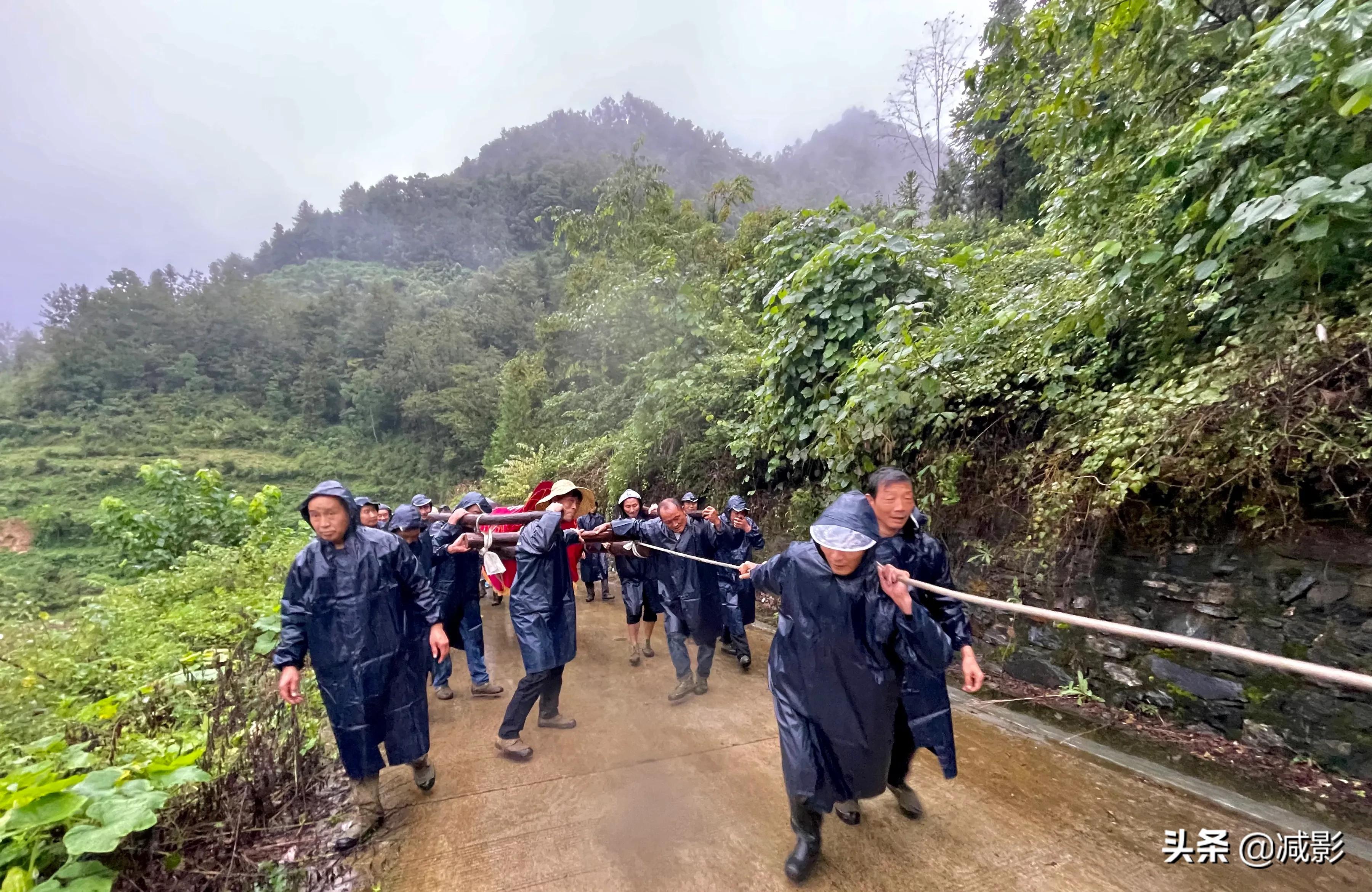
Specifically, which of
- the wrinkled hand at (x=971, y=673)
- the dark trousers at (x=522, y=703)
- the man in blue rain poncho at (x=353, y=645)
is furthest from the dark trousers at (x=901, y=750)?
the man in blue rain poncho at (x=353, y=645)

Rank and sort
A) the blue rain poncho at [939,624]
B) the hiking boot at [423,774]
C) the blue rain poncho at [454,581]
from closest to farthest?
the blue rain poncho at [939,624] < the hiking boot at [423,774] < the blue rain poncho at [454,581]

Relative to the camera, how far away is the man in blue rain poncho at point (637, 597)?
18.3ft

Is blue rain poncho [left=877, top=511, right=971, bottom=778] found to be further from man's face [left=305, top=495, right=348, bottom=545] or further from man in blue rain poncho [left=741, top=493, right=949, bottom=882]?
man's face [left=305, top=495, right=348, bottom=545]

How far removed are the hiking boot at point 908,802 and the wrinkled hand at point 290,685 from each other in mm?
2946

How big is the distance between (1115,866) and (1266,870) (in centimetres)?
56

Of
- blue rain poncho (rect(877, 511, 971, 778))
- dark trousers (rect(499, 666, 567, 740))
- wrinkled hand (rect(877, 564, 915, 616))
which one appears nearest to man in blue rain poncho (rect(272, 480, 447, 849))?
dark trousers (rect(499, 666, 567, 740))

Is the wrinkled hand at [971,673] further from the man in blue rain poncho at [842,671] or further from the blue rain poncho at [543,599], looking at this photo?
the blue rain poncho at [543,599]

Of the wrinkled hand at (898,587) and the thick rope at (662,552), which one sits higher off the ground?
the wrinkled hand at (898,587)

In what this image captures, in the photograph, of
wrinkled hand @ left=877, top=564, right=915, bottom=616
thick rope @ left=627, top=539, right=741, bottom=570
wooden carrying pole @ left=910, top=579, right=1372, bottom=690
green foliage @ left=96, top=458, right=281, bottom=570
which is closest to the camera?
wooden carrying pole @ left=910, top=579, right=1372, bottom=690

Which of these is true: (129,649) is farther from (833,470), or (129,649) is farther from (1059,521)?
(1059,521)

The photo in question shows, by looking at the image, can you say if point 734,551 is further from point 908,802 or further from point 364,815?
point 364,815

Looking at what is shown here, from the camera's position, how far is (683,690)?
473 centimetres

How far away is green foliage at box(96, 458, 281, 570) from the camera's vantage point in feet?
31.2

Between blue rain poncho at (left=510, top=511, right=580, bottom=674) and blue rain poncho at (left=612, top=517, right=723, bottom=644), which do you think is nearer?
blue rain poncho at (left=510, top=511, right=580, bottom=674)
